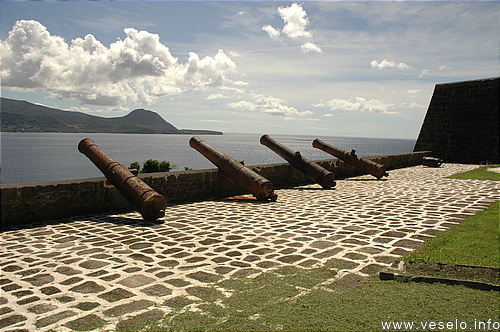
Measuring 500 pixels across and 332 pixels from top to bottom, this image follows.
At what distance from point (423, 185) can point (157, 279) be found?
956 cm

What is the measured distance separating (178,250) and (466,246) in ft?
11.0

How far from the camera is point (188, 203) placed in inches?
331

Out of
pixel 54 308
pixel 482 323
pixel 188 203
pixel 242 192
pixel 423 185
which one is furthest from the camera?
pixel 423 185

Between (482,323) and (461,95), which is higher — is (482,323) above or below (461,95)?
below

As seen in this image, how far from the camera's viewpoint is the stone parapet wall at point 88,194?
235 inches

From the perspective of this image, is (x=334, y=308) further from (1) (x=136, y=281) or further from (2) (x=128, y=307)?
(1) (x=136, y=281)

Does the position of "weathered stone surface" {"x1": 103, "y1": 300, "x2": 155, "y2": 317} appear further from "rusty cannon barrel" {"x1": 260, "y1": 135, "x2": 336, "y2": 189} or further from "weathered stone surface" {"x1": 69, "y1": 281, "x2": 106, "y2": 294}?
"rusty cannon barrel" {"x1": 260, "y1": 135, "x2": 336, "y2": 189}

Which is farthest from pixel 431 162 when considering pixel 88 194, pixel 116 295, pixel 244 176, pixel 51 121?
pixel 51 121

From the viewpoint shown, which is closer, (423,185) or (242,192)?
(242,192)

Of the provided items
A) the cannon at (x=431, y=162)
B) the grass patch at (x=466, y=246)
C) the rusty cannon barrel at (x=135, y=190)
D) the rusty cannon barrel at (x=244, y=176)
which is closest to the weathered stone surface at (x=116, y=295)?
the grass patch at (x=466, y=246)

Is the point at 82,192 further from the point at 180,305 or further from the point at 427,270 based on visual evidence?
the point at 427,270

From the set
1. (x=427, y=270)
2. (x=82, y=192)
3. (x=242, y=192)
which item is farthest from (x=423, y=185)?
(x=82, y=192)

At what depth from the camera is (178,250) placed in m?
4.68

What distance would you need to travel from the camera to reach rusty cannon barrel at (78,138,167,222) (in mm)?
6230
